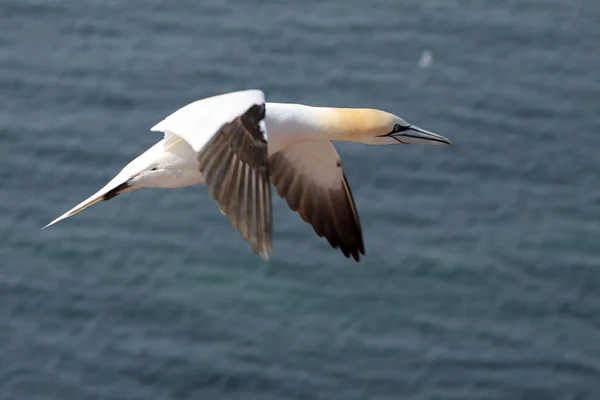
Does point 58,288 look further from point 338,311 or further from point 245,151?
point 245,151

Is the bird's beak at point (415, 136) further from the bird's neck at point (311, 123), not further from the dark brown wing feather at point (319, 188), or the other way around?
the dark brown wing feather at point (319, 188)

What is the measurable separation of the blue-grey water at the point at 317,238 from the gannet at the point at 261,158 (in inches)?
428

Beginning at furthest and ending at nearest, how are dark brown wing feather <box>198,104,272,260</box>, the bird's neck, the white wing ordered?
the bird's neck → the white wing → dark brown wing feather <box>198,104,272,260</box>

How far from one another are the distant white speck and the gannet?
51.2 feet

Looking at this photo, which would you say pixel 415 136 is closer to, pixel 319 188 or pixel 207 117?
pixel 319 188

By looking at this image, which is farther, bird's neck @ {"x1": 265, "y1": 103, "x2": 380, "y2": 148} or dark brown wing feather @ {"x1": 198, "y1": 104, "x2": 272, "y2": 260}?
bird's neck @ {"x1": 265, "y1": 103, "x2": 380, "y2": 148}

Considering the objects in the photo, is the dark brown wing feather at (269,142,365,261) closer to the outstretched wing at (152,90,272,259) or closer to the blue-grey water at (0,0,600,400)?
the outstretched wing at (152,90,272,259)

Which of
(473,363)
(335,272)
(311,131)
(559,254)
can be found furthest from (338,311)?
(311,131)

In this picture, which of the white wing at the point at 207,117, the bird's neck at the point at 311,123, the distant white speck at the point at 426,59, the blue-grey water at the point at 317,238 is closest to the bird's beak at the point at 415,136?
the bird's neck at the point at 311,123

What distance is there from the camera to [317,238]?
26125mm

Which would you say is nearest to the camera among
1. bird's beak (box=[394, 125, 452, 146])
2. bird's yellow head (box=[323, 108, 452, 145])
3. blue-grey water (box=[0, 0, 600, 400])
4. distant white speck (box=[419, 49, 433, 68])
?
bird's yellow head (box=[323, 108, 452, 145])

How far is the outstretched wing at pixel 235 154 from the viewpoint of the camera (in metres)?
10.7

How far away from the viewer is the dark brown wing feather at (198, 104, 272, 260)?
35.1 feet

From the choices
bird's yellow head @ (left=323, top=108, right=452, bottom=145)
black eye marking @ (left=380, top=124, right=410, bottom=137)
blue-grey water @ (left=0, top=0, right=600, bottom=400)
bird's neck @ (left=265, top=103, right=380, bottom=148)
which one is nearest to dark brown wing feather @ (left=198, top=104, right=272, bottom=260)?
bird's neck @ (left=265, top=103, right=380, bottom=148)
